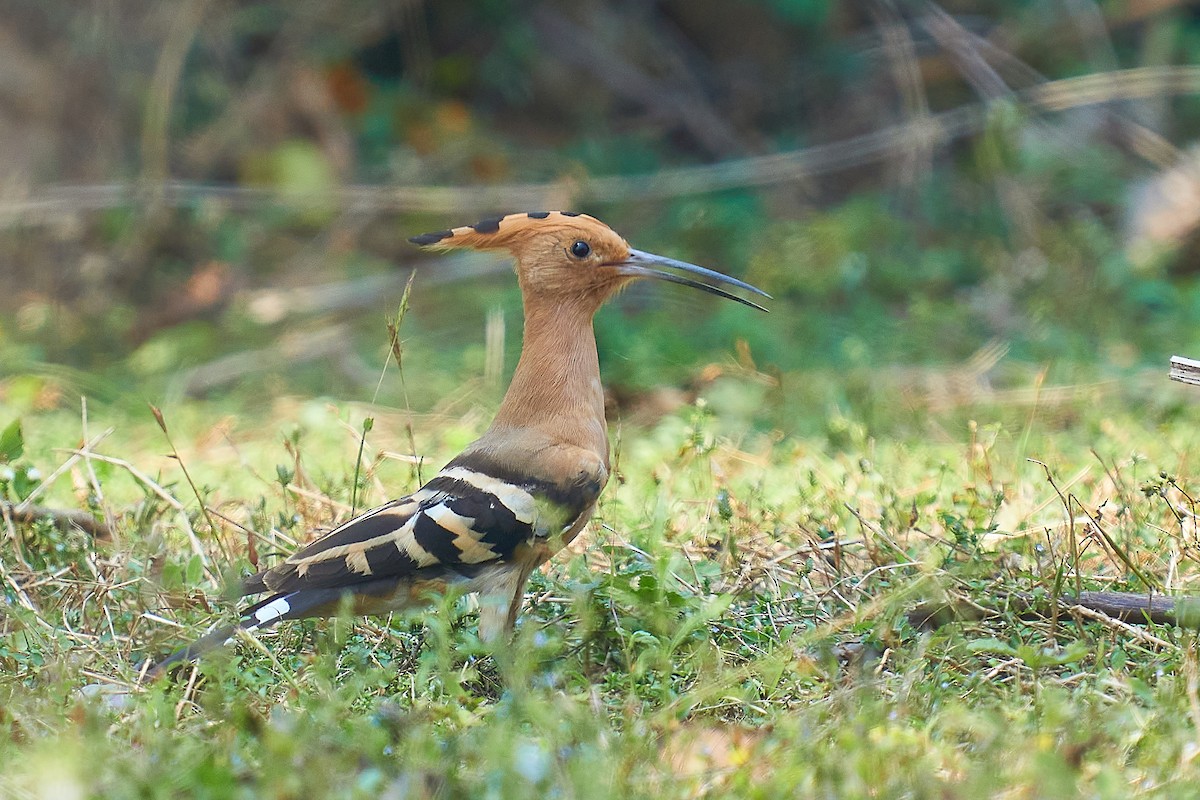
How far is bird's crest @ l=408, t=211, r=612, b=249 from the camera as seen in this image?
2.94m

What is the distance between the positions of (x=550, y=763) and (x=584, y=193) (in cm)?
475

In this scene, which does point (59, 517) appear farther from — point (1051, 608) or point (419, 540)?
point (1051, 608)

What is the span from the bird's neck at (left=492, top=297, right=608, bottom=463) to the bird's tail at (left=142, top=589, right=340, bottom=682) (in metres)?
0.53

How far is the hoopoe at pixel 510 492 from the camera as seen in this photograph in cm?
261

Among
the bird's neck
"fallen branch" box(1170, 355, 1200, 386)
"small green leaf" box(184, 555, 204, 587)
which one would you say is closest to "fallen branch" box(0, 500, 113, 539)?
"small green leaf" box(184, 555, 204, 587)

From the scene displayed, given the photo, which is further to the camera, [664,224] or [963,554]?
[664,224]

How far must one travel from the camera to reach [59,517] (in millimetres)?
3303

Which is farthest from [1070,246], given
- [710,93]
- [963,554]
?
[963,554]

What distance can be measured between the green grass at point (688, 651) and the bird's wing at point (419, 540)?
0.12 m

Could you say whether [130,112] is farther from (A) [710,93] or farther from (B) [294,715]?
(B) [294,715]

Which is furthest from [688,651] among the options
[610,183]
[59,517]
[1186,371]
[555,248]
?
[610,183]

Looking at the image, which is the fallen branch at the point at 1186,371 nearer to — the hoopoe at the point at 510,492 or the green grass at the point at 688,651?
the green grass at the point at 688,651

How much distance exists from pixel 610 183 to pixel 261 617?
440 cm

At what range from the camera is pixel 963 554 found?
2.88 metres
